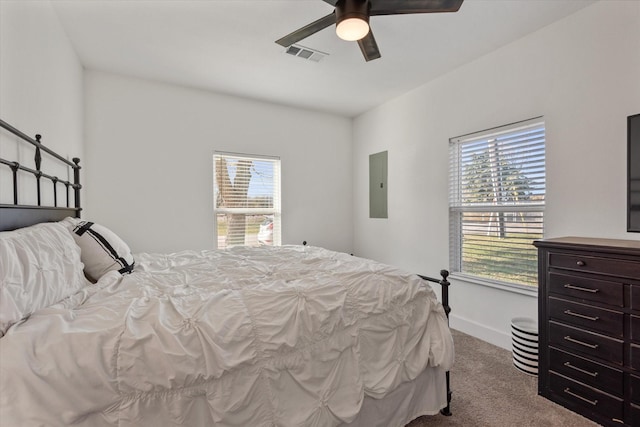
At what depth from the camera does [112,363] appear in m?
0.97

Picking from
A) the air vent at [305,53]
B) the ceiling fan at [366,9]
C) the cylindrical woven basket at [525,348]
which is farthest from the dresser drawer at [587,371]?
the air vent at [305,53]

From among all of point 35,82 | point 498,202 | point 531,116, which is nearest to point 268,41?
point 35,82

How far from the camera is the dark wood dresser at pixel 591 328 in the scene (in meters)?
Answer: 1.61

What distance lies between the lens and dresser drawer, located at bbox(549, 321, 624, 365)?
1.66 metres

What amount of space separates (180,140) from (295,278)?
258cm

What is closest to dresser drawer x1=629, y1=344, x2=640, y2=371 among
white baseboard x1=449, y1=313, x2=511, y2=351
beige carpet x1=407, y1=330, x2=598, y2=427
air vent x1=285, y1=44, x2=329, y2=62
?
beige carpet x1=407, y1=330, x2=598, y2=427

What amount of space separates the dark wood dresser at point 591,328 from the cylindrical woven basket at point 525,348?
0.28 meters

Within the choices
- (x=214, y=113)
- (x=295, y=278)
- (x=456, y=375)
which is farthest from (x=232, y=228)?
(x=456, y=375)

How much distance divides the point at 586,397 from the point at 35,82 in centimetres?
380

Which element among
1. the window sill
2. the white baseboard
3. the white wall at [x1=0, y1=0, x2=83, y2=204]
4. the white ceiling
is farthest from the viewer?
the white baseboard

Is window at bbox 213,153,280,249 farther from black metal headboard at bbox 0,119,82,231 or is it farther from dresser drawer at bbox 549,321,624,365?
dresser drawer at bbox 549,321,624,365

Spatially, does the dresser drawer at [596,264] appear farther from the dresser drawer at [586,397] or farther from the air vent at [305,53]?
the air vent at [305,53]

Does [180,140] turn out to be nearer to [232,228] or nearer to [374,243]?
[232,228]

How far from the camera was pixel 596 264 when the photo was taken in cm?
173
